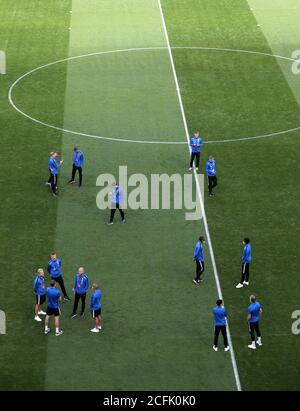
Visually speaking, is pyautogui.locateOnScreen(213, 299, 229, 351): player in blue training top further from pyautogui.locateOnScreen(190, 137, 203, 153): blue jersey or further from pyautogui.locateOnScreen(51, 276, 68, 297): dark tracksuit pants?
pyautogui.locateOnScreen(190, 137, 203, 153): blue jersey

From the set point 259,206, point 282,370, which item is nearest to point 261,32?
point 259,206

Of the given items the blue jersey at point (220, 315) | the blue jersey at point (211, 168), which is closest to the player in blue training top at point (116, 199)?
the blue jersey at point (211, 168)

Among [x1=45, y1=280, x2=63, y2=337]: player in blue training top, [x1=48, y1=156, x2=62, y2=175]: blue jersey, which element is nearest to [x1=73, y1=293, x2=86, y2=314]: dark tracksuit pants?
[x1=45, y1=280, x2=63, y2=337]: player in blue training top

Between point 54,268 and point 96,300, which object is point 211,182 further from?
point 96,300

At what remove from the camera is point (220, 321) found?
25.7 metres

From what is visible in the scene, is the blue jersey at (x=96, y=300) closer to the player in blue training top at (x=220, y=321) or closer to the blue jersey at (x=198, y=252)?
the player in blue training top at (x=220, y=321)

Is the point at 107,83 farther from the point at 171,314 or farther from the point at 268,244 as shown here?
the point at 171,314

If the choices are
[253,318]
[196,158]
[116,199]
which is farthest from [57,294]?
[196,158]

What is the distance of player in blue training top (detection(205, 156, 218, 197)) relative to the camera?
33969 millimetres

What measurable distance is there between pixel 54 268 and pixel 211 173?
8419mm

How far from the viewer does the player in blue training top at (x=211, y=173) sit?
3397cm

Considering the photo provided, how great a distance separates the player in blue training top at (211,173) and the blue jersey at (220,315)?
934 centimetres

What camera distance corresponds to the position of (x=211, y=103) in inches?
1676

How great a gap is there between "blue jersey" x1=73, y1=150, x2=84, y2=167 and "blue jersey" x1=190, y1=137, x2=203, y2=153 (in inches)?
162
